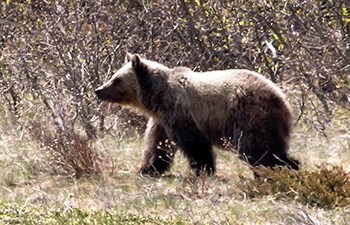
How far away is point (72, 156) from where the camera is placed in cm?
951

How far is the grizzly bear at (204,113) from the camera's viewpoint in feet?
30.3

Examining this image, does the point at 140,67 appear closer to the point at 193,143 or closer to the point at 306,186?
the point at 193,143

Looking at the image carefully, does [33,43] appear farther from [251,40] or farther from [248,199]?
[248,199]

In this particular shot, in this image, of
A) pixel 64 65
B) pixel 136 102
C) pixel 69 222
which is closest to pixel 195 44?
pixel 64 65

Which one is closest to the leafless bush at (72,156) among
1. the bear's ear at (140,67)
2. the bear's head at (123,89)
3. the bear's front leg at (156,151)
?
the bear's front leg at (156,151)

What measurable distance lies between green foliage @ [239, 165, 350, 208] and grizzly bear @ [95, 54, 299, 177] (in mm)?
697

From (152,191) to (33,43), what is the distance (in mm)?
4665

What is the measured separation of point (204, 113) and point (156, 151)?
2.53 feet

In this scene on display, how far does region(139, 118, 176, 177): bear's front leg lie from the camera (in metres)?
9.90

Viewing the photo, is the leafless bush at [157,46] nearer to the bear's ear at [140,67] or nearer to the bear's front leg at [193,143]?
the bear's ear at [140,67]

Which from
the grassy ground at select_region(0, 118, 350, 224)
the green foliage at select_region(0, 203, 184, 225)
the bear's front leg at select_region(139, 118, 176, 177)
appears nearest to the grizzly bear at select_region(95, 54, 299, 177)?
the bear's front leg at select_region(139, 118, 176, 177)

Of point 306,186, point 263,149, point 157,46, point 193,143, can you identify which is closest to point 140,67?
point 193,143

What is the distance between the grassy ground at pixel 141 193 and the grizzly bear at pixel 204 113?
0.85ft

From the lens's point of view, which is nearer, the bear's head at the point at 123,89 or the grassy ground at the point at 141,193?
the grassy ground at the point at 141,193
